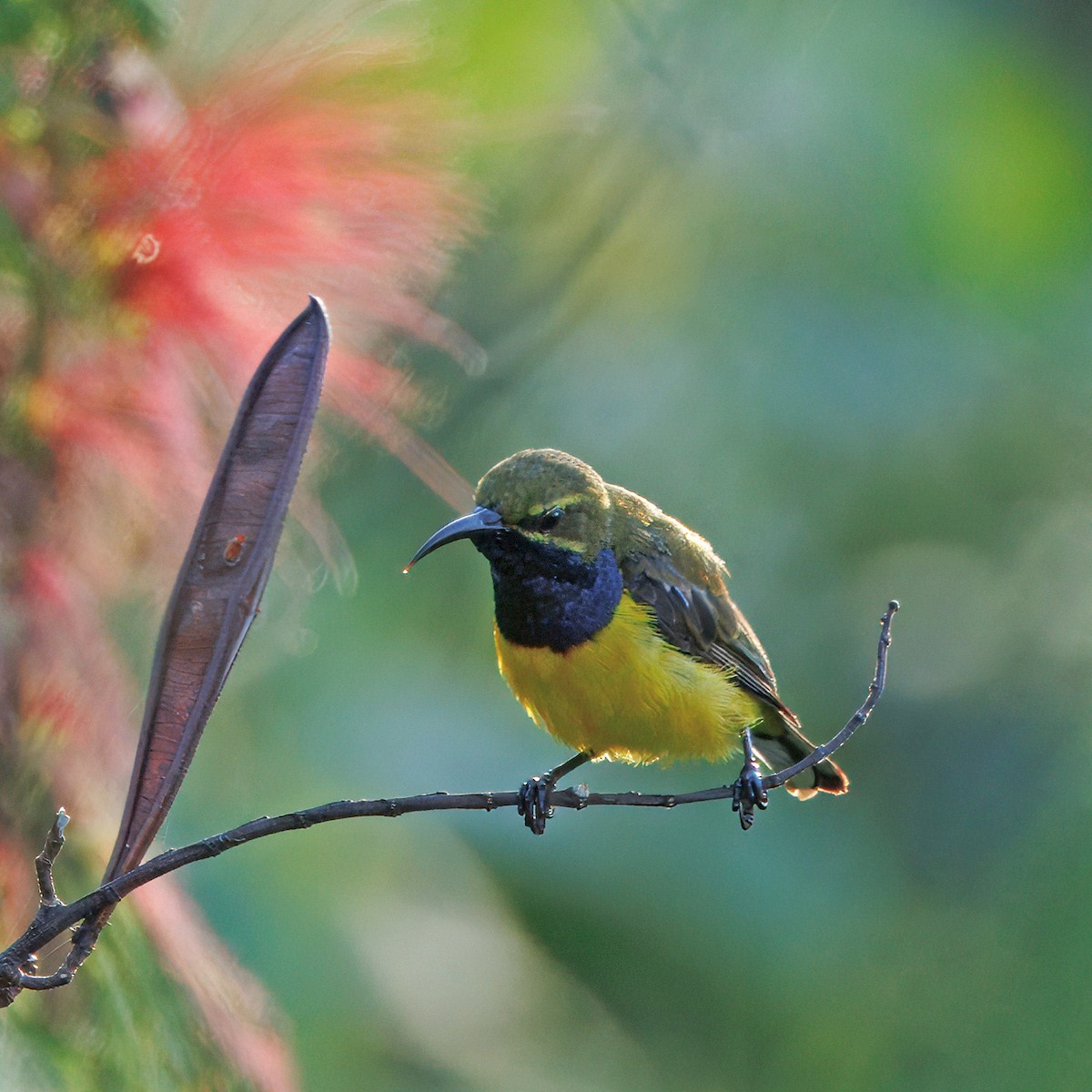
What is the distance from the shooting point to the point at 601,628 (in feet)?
4.06

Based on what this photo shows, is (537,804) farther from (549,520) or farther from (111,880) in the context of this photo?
(111,880)

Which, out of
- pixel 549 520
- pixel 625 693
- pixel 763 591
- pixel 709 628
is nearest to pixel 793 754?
pixel 709 628

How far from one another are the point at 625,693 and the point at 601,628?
6 centimetres

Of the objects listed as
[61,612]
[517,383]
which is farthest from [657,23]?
[61,612]

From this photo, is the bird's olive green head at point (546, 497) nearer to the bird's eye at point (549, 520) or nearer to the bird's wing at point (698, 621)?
the bird's eye at point (549, 520)

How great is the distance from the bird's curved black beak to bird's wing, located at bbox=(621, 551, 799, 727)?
24 cm

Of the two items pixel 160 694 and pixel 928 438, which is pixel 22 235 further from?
pixel 928 438

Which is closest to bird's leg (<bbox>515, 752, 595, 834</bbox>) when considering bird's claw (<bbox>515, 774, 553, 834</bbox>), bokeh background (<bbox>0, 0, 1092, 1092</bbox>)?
bird's claw (<bbox>515, 774, 553, 834</bbox>)

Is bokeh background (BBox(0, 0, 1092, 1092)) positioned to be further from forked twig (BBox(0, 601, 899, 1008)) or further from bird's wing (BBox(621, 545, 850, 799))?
forked twig (BBox(0, 601, 899, 1008))

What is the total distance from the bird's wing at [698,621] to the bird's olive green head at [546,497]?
0.36ft

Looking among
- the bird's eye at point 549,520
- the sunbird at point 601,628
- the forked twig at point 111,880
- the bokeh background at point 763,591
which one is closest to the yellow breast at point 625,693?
the sunbird at point 601,628

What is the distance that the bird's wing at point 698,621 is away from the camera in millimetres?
1314

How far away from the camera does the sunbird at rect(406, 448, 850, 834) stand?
1134mm

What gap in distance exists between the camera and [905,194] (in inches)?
104
